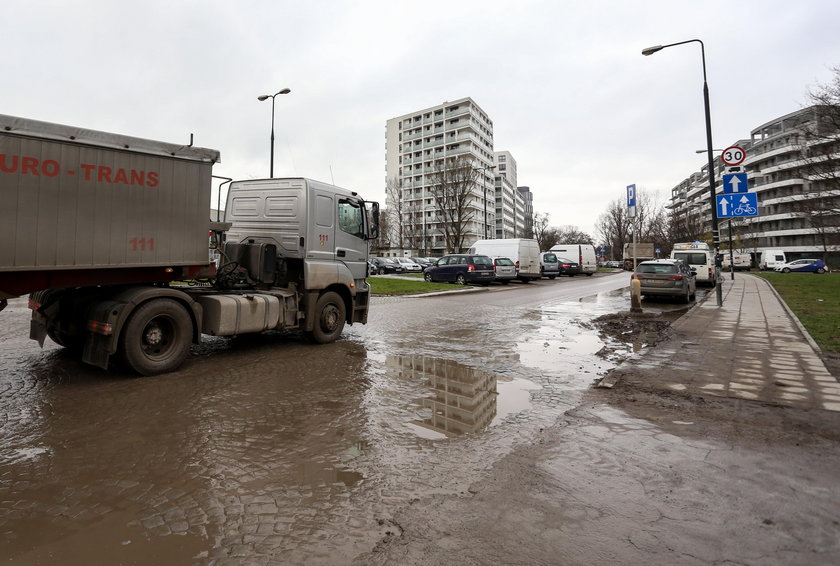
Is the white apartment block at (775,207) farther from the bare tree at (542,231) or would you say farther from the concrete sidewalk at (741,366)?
the concrete sidewalk at (741,366)

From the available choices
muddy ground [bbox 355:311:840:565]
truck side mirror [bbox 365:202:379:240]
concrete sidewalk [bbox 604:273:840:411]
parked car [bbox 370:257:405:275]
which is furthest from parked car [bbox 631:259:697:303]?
parked car [bbox 370:257:405:275]

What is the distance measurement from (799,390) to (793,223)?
3547 inches

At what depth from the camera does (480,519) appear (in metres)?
2.75

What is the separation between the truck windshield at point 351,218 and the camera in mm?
8992

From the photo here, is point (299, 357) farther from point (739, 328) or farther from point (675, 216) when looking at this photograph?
point (675, 216)

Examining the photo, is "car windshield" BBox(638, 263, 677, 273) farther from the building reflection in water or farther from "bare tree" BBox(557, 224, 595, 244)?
"bare tree" BBox(557, 224, 595, 244)

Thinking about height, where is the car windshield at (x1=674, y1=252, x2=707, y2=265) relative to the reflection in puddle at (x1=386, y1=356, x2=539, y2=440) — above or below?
above

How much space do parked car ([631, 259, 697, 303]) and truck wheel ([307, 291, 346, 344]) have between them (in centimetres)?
1214

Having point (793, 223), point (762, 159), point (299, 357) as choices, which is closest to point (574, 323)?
point (299, 357)

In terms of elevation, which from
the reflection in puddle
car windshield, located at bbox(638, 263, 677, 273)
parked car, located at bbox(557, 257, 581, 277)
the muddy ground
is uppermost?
parked car, located at bbox(557, 257, 581, 277)

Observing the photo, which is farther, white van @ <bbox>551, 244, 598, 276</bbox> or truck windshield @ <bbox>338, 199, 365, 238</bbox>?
white van @ <bbox>551, 244, 598, 276</bbox>

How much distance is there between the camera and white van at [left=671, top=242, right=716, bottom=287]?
80.0 feet

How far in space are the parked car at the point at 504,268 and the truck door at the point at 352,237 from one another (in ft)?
58.2

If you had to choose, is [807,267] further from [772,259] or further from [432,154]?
[432,154]
